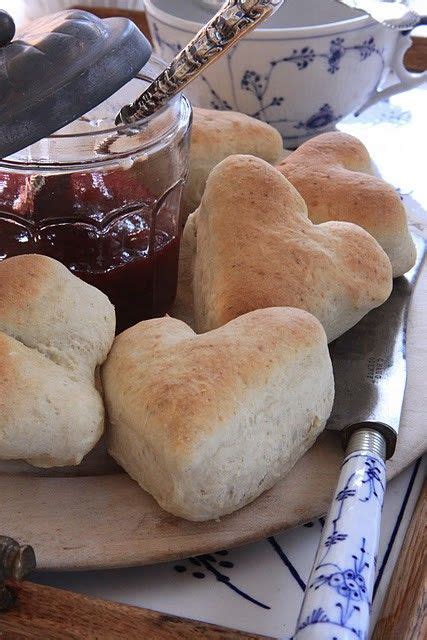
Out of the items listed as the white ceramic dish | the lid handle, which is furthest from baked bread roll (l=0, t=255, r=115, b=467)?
the white ceramic dish

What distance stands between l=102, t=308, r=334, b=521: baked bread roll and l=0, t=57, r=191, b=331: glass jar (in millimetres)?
161

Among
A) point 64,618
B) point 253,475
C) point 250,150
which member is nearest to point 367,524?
point 253,475

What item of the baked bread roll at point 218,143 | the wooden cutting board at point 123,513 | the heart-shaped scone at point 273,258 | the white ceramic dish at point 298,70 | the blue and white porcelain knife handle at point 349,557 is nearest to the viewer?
the blue and white porcelain knife handle at point 349,557

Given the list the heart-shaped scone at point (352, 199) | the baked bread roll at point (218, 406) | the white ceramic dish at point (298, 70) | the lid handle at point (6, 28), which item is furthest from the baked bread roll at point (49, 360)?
the white ceramic dish at point (298, 70)

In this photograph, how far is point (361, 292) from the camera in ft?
2.81

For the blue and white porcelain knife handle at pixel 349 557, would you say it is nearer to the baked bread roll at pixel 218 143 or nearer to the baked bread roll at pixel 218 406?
the baked bread roll at pixel 218 406

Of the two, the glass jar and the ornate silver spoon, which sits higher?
the ornate silver spoon

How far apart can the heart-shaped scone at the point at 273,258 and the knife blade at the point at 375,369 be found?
0.03 metres

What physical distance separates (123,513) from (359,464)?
19 cm

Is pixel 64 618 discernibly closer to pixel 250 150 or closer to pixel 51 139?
pixel 51 139

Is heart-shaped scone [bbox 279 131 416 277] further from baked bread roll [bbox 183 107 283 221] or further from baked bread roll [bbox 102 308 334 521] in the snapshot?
baked bread roll [bbox 102 308 334 521]

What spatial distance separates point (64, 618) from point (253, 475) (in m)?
0.18

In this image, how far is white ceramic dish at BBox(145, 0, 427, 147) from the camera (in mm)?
1305

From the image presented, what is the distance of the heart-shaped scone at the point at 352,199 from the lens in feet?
3.16
